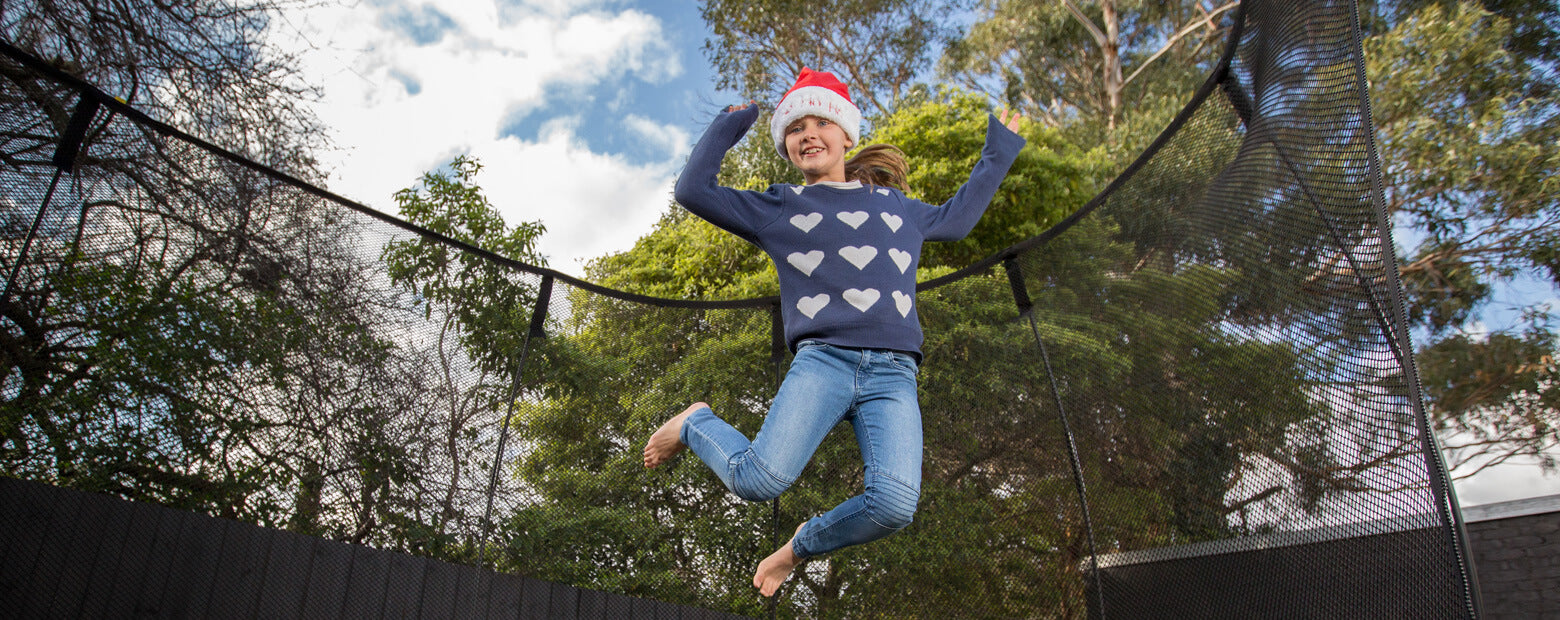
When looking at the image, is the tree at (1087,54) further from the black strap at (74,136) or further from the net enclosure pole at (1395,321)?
the black strap at (74,136)

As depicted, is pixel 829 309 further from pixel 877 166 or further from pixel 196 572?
pixel 196 572

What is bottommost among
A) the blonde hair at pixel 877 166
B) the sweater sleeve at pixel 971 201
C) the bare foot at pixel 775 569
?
the bare foot at pixel 775 569

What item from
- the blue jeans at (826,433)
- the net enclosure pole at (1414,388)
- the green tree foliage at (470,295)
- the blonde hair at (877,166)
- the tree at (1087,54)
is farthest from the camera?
the tree at (1087,54)

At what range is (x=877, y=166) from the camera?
1947 millimetres

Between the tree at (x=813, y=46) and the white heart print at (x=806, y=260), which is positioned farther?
the tree at (x=813, y=46)

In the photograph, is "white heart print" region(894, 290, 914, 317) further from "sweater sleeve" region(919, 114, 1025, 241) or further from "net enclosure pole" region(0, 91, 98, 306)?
"net enclosure pole" region(0, 91, 98, 306)

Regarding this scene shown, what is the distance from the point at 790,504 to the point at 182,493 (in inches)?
59.3

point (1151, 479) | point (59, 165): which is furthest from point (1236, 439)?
point (59, 165)

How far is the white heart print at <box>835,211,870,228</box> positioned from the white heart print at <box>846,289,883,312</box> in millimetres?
150

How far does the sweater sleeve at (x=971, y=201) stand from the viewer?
5.70ft

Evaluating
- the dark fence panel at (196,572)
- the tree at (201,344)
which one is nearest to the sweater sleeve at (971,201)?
the tree at (201,344)

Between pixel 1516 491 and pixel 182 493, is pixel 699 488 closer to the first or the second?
pixel 182 493

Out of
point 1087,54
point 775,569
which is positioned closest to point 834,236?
point 775,569

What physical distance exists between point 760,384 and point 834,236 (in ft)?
3.93
